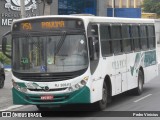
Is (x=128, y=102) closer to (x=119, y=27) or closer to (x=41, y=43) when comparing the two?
(x=119, y=27)

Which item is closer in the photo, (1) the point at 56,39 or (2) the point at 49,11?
(1) the point at 56,39

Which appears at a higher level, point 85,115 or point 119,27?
point 119,27

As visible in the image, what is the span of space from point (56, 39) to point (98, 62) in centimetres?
138

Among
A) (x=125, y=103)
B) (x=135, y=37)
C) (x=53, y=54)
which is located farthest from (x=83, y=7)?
(x=53, y=54)

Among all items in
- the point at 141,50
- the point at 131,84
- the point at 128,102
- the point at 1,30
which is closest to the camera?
Answer: the point at 128,102

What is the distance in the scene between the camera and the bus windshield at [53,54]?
42.3ft

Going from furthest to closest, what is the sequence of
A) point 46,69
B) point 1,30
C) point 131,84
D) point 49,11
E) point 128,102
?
point 49,11, point 1,30, point 131,84, point 128,102, point 46,69

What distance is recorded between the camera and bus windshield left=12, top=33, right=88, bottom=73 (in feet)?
42.3

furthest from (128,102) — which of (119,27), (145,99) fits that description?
(119,27)

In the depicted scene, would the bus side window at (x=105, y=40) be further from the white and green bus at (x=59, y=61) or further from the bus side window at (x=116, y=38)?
the bus side window at (x=116, y=38)

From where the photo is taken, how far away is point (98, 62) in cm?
1366

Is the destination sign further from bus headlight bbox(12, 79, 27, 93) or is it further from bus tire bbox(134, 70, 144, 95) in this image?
bus tire bbox(134, 70, 144, 95)

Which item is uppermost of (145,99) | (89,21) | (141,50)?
(89,21)

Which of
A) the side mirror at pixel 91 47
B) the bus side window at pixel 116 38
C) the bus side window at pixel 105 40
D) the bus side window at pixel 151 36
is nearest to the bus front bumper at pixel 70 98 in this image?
the side mirror at pixel 91 47
